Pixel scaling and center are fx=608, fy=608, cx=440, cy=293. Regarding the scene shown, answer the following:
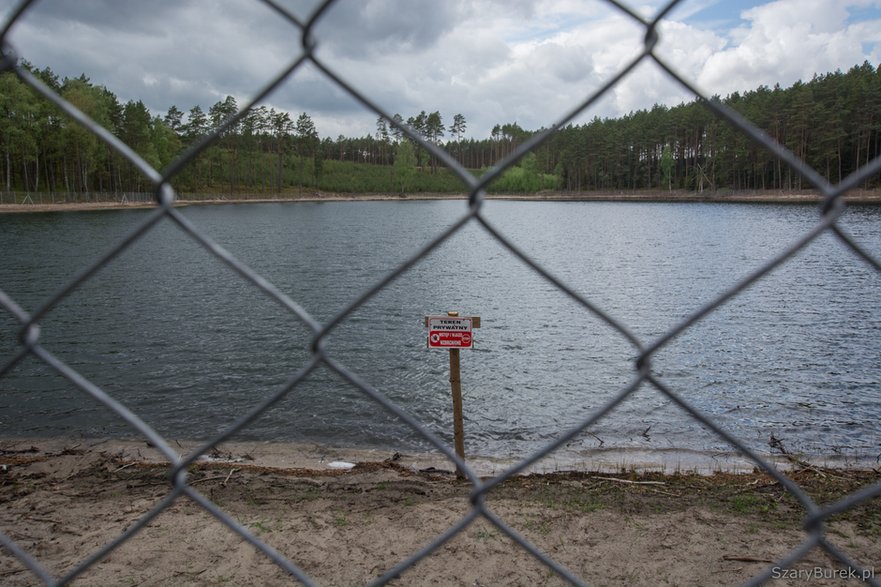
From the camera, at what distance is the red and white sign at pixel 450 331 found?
715cm

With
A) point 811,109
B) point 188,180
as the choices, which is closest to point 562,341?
point 811,109

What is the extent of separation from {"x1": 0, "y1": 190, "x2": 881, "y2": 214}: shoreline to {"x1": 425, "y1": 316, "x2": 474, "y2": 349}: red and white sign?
42.7m

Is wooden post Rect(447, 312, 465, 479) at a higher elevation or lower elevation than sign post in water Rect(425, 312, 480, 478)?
lower

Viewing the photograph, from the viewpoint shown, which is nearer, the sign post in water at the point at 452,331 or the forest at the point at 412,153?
the sign post in water at the point at 452,331

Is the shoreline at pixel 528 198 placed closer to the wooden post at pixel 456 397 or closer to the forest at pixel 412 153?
the forest at pixel 412 153

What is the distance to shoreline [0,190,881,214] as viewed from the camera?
66062 millimetres

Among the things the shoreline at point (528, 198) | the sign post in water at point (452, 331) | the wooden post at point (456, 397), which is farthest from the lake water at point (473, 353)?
the shoreline at point (528, 198)

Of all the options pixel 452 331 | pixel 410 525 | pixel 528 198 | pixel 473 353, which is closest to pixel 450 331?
pixel 452 331

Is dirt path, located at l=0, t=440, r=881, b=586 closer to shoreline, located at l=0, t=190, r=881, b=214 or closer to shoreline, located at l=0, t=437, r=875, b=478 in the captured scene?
shoreline, located at l=0, t=437, r=875, b=478

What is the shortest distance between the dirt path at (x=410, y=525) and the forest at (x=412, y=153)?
435cm

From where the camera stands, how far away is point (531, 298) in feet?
70.7

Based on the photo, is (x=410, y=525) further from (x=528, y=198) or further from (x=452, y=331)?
(x=528, y=198)

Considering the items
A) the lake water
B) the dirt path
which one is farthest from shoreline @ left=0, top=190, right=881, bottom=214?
the dirt path

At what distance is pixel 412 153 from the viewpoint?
1004 centimetres
